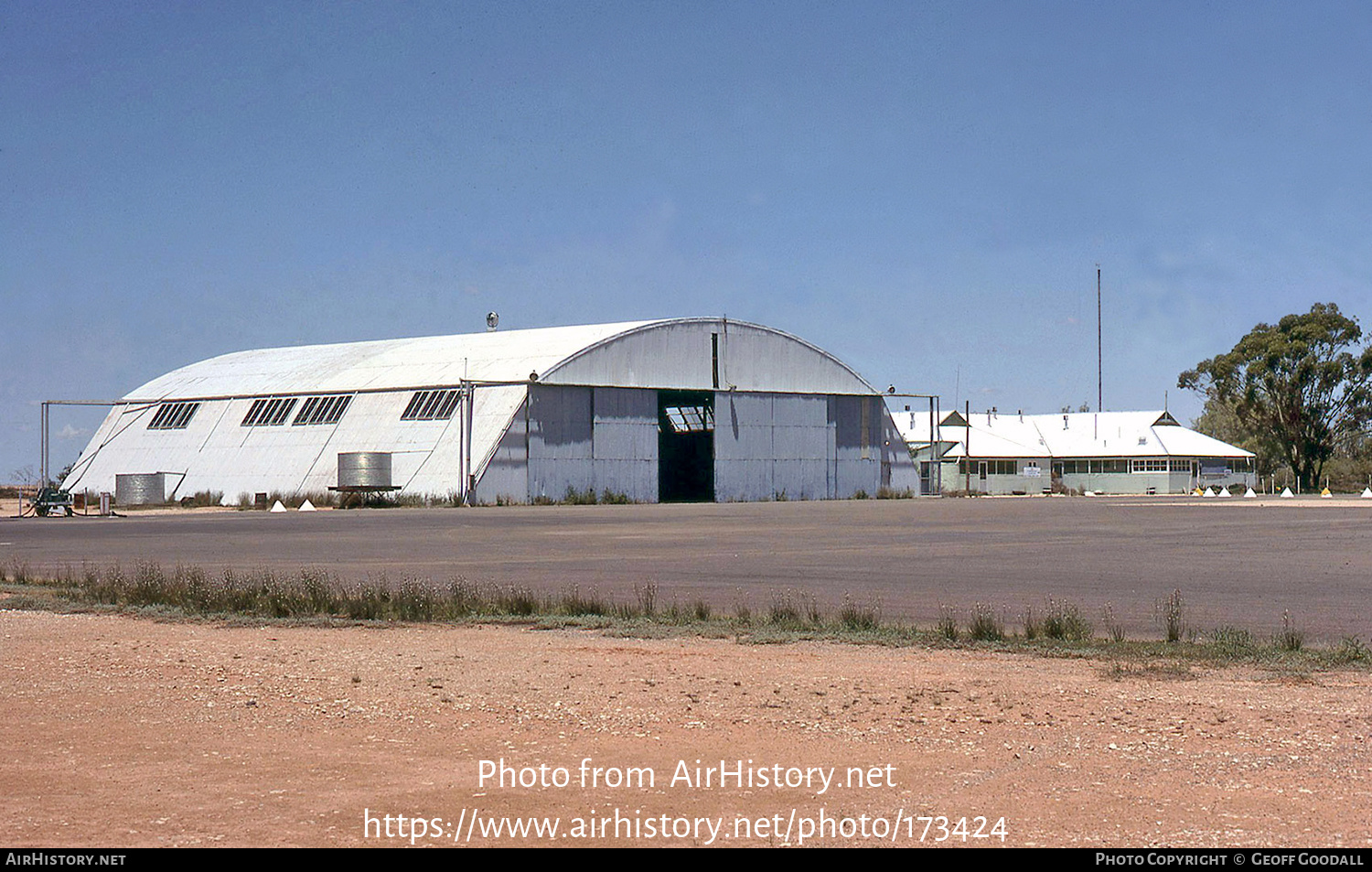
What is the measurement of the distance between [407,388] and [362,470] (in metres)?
7.89

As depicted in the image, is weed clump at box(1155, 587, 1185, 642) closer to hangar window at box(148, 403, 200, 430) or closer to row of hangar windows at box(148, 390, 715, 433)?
row of hangar windows at box(148, 390, 715, 433)

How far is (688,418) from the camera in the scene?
74938 mm

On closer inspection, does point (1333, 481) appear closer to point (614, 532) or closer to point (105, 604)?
point (614, 532)

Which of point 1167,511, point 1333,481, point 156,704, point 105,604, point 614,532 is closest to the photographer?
point 156,704

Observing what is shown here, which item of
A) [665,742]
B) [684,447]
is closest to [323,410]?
[684,447]

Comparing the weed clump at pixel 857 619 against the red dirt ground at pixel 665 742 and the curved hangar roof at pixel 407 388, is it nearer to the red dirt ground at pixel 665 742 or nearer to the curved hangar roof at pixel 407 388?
the red dirt ground at pixel 665 742

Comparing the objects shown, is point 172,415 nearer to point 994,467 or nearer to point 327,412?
point 327,412

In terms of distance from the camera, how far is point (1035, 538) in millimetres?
34406

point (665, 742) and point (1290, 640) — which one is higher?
point (1290, 640)

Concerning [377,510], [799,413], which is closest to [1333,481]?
[799,413]

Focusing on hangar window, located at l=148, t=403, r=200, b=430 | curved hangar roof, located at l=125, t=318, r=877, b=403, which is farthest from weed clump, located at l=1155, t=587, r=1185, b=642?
hangar window, located at l=148, t=403, r=200, b=430
